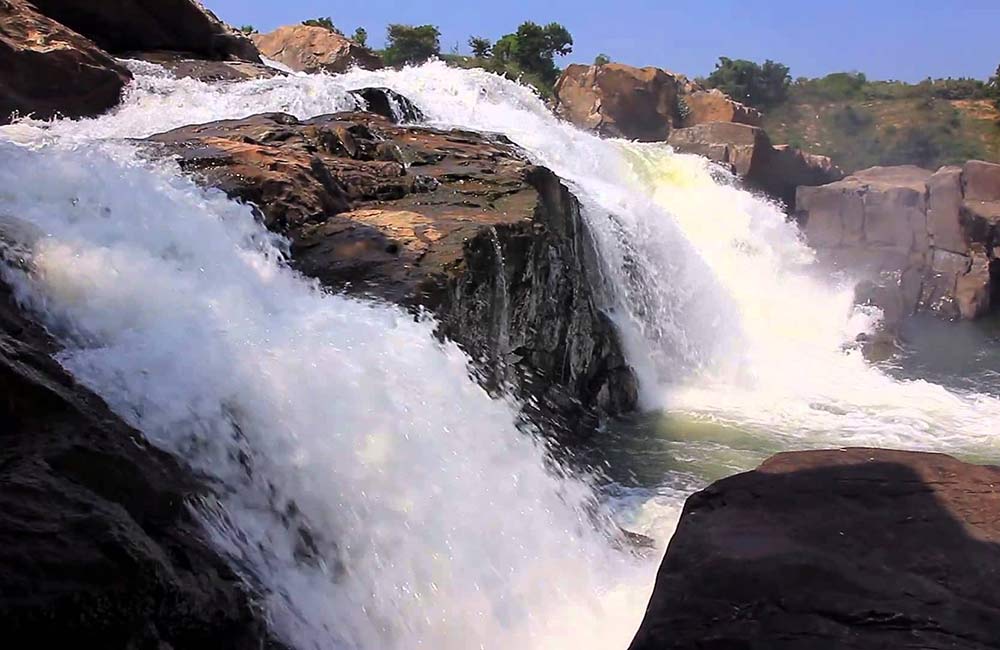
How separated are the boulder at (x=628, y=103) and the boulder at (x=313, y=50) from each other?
7.29 meters

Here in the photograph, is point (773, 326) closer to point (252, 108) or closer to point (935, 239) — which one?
point (935, 239)

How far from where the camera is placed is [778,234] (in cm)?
A: 1616

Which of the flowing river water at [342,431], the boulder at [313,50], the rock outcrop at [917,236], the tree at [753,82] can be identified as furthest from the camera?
the tree at [753,82]

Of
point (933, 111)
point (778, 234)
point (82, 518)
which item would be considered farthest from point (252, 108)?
point (933, 111)

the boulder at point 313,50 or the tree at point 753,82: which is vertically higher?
the tree at point 753,82

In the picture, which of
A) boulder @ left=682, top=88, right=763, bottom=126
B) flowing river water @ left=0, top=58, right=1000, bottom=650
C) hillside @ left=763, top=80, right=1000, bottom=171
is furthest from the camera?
hillside @ left=763, top=80, right=1000, bottom=171

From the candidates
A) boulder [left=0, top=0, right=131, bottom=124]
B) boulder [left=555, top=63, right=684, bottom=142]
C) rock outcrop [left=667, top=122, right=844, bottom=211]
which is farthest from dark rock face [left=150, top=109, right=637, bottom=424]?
boulder [left=555, top=63, right=684, bottom=142]

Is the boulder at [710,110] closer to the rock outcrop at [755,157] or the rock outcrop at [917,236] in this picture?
the rock outcrop at [755,157]

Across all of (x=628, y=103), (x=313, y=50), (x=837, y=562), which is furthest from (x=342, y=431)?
(x=628, y=103)

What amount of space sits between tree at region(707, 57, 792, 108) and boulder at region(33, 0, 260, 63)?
30.0 meters

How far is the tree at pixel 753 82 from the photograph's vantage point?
39.2 metres

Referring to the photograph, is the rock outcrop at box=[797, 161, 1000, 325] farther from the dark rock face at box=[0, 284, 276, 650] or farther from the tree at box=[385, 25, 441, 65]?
the tree at box=[385, 25, 441, 65]

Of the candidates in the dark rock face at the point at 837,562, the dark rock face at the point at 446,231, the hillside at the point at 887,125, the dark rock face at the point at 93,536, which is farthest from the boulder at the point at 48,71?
the hillside at the point at 887,125

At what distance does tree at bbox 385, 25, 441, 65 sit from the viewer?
36.7m
